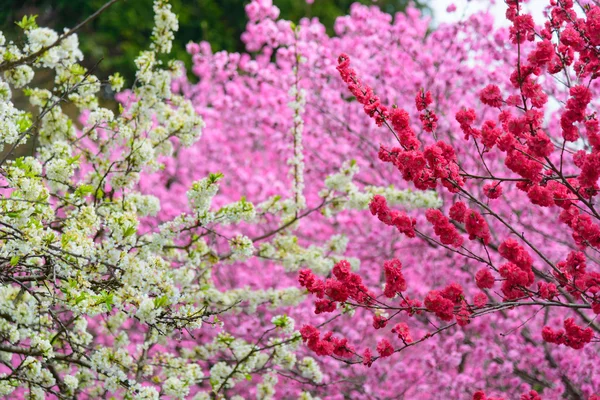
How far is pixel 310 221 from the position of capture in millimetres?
9375

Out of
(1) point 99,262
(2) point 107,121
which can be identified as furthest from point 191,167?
(1) point 99,262

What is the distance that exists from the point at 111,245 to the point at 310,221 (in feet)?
20.0

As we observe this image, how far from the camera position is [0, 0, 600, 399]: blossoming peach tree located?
3.31 m

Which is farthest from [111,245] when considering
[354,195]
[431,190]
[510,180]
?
[431,190]

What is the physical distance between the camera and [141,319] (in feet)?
11.0

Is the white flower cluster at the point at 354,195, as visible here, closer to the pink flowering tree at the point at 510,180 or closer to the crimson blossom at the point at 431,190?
→ the crimson blossom at the point at 431,190

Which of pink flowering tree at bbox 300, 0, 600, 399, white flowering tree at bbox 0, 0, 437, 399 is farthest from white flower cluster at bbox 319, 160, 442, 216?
pink flowering tree at bbox 300, 0, 600, 399

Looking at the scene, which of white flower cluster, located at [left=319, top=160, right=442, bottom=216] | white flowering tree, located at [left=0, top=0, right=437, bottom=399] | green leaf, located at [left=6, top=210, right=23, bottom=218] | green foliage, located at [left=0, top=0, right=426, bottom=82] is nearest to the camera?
green leaf, located at [left=6, top=210, right=23, bottom=218]

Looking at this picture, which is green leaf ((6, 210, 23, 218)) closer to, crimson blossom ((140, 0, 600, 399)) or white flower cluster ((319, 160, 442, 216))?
crimson blossom ((140, 0, 600, 399))

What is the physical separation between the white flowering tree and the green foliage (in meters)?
11.0

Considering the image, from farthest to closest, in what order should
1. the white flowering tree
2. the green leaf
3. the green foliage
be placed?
the green foliage, the white flowering tree, the green leaf

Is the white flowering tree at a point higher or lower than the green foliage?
lower

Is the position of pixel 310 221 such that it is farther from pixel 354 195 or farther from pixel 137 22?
pixel 137 22

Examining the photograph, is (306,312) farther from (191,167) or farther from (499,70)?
(191,167)
